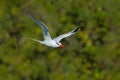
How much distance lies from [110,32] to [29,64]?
2.71 metres

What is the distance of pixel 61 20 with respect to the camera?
1727cm

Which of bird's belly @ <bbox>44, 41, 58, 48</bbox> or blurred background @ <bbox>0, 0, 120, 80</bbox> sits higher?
blurred background @ <bbox>0, 0, 120, 80</bbox>

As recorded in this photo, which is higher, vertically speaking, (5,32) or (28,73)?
(5,32)

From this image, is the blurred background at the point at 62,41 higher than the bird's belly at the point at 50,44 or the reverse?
higher

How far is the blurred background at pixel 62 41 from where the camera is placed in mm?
15812

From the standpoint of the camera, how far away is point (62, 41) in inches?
633

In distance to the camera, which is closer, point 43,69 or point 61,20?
point 43,69

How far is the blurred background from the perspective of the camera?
15812 mm

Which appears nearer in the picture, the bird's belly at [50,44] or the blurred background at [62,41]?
the bird's belly at [50,44]

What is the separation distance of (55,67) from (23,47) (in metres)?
0.90

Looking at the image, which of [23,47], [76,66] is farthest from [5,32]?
[76,66]

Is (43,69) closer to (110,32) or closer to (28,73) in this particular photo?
A: (28,73)

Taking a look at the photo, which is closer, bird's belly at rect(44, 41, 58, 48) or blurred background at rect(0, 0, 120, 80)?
bird's belly at rect(44, 41, 58, 48)

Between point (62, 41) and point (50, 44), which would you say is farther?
point (62, 41)
